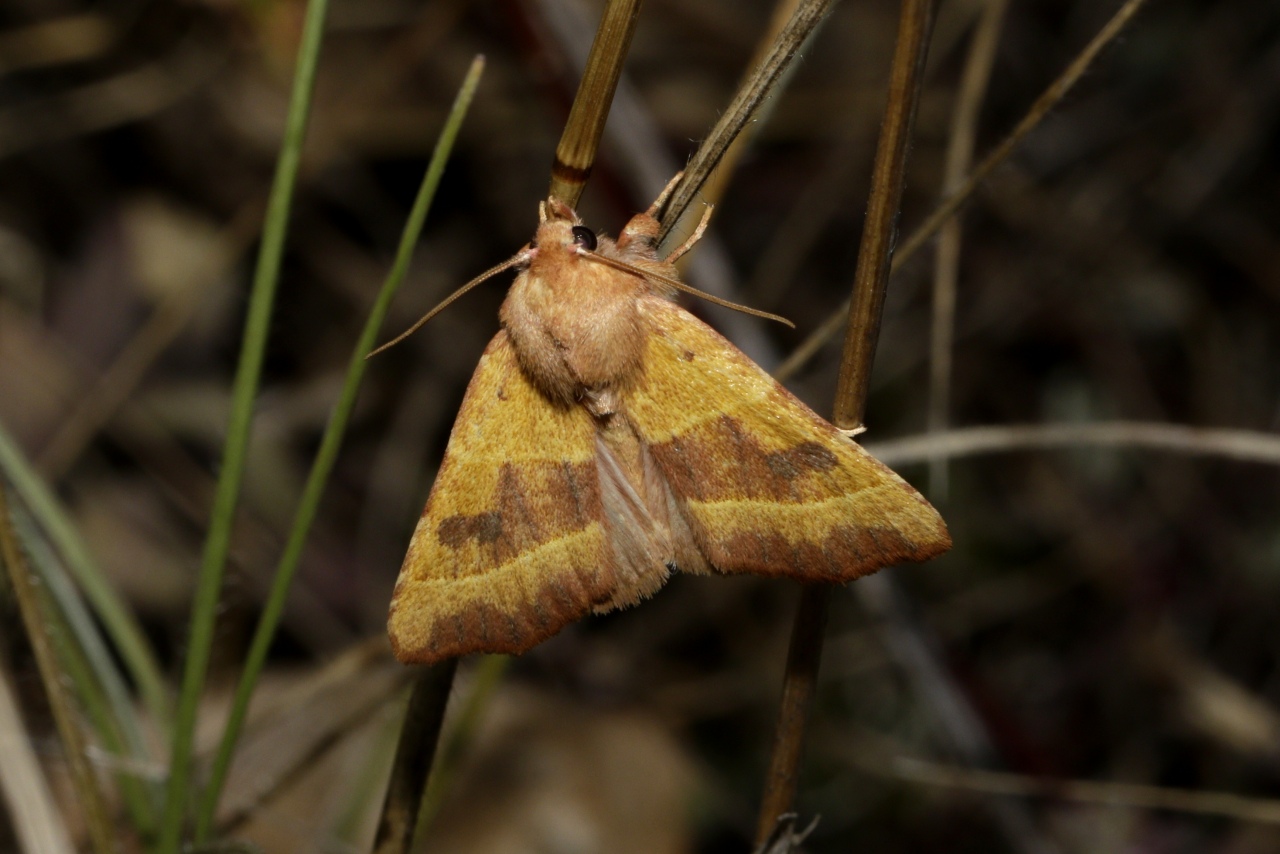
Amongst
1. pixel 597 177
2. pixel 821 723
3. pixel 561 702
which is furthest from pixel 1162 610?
pixel 597 177

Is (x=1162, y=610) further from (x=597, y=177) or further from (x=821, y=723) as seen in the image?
(x=597, y=177)

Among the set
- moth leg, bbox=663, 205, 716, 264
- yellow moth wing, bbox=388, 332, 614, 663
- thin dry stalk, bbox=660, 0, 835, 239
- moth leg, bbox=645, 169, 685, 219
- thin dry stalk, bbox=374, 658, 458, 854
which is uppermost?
thin dry stalk, bbox=660, 0, 835, 239

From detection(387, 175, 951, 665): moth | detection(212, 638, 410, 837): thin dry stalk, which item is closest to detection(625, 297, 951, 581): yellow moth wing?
detection(387, 175, 951, 665): moth

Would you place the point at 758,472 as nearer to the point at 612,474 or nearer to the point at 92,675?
the point at 612,474

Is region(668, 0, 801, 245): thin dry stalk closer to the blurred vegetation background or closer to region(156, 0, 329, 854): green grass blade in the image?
region(156, 0, 329, 854): green grass blade

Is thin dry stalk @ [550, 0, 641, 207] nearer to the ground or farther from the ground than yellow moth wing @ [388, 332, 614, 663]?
farther from the ground

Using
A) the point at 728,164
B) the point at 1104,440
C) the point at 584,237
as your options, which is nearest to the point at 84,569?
the point at 584,237
